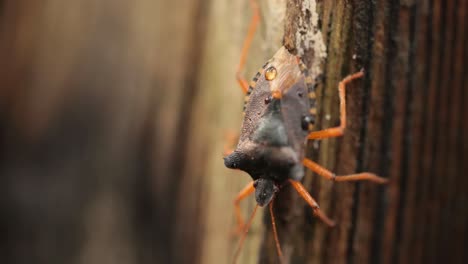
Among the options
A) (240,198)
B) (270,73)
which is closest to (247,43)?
(270,73)

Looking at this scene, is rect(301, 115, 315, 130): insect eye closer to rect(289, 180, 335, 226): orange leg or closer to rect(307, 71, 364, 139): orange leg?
rect(307, 71, 364, 139): orange leg

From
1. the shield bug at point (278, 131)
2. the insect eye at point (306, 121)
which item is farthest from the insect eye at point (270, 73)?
the insect eye at point (306, 121)

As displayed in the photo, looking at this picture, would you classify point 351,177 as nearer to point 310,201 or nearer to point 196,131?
point 310,201

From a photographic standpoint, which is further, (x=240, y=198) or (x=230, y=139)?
(x=230, y=139)

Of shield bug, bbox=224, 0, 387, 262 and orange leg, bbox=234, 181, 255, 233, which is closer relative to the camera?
shield bug, bbox=224, 0, 387, 262

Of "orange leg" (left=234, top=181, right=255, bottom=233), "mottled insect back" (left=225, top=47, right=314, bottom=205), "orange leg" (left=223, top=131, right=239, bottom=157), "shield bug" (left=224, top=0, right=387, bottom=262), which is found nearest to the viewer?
"shield bug" (left=224, top=0, right=387, bottom=262)

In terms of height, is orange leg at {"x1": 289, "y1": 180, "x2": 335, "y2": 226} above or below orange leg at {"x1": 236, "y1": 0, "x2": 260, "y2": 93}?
below

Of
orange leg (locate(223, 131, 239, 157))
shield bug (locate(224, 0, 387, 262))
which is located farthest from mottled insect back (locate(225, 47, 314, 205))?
orange leg (locate(223, 131, 239, 157))

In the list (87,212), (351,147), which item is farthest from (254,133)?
(87,212)
